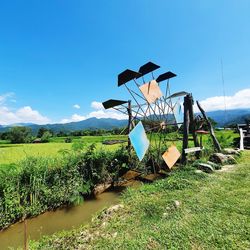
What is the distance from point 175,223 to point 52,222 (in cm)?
272

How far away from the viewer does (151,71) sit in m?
7.05

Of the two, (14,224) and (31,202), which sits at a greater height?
(31,202)

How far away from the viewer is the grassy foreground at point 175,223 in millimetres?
2584

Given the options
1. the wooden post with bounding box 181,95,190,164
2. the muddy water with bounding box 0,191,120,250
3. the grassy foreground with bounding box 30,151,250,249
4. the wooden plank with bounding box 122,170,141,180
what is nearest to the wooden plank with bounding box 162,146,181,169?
the wooden post with bounding box 181,95,190,164

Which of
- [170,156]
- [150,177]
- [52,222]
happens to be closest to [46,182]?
[52,222]

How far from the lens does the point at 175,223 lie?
3.02 meters

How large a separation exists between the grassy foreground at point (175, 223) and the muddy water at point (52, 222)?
2.33 feet

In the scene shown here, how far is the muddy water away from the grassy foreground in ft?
2.33

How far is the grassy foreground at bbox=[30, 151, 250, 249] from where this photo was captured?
258 cm

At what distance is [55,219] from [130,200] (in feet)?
5.69

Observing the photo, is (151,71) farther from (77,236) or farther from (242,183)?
(77,236)

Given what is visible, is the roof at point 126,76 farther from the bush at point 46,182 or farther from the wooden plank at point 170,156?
the wooden plank at point 170,156

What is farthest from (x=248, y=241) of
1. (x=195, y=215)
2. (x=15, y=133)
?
(x=15, y=133)

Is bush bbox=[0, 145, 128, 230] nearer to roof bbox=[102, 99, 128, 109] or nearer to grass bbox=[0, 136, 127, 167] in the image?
grass bbox=[0, 136, 127, 167]
